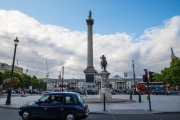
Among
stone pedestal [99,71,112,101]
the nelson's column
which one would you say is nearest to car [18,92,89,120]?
stone pedestal [99,71,112,101]

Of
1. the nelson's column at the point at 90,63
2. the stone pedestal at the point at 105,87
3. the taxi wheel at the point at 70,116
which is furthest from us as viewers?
the nelson's column at the point at 90,63

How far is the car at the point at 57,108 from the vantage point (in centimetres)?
1035

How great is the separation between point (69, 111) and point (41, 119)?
7.87 ft

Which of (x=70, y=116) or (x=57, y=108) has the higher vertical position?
(x=57, y=108)

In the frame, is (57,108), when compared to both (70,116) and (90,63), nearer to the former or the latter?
(70,116)

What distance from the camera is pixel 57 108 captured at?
10.5 metres

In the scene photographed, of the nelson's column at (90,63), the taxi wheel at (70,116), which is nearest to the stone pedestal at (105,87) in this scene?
the taxi wheel at (70,116)

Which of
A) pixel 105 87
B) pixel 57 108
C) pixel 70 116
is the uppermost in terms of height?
pixel 105 87

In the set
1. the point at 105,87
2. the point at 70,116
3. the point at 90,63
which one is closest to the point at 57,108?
the point at 70,116

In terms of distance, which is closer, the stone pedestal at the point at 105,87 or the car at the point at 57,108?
the car at the point at 57,108

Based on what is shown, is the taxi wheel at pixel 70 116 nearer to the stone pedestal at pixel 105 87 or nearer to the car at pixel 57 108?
the car at pixel 57 108

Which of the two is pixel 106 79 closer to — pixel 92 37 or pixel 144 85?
pixel 144 85

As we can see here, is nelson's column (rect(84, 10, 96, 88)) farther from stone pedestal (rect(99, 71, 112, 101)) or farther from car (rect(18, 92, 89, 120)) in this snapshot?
car (rect(18, 92, 89, 120))

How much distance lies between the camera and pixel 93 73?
195 feet
